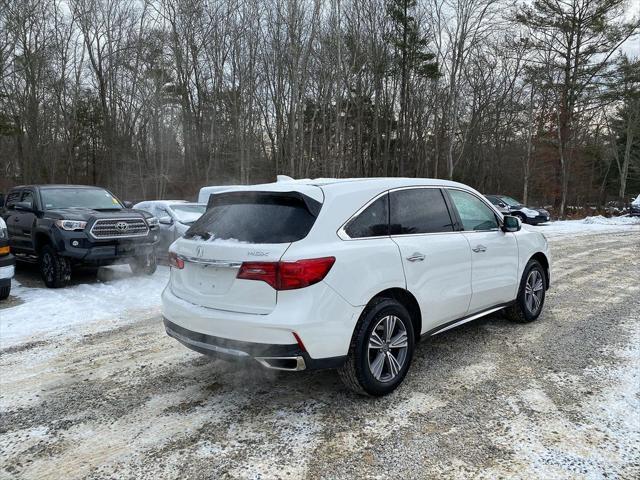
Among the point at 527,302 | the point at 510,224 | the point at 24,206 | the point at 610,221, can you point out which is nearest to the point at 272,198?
the point at 510,224

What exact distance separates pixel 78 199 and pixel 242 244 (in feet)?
22.7

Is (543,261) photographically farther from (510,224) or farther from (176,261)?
(176,261)

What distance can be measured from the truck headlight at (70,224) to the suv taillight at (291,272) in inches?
226

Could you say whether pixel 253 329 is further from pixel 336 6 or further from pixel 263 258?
pixel 336 6

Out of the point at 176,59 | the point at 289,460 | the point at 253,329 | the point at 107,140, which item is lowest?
the point at 289,460

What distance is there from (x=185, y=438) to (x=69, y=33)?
108 ft

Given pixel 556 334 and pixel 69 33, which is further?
pixel 69 33

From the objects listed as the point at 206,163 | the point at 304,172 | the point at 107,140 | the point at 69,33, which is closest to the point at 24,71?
the point at 69,33

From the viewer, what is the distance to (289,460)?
276 cm

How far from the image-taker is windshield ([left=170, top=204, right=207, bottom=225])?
10344 millimetres

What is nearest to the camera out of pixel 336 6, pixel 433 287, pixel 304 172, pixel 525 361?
pixel 433 287

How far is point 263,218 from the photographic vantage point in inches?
132

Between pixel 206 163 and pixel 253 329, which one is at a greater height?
pixel 206 163

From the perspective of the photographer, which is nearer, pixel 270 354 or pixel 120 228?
pixel 270 354
